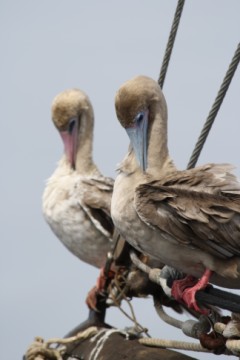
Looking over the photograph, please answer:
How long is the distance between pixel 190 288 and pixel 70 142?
5138 mm

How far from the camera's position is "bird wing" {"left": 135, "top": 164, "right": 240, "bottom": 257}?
6863 mm

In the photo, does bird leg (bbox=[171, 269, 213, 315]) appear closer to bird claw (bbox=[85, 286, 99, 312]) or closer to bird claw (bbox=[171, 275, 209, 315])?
bird claw (bbox=[171, 275, 209, 315])

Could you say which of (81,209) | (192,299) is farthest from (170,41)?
(81,209)

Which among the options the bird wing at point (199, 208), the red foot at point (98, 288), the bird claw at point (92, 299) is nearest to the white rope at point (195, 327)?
the bird wing at point (199, 208)

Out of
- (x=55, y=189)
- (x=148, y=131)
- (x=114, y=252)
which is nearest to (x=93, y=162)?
(x=55, y=189)

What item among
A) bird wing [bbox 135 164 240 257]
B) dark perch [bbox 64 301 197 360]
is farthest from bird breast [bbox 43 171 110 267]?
bird wing [bbox 135 164 240 257]

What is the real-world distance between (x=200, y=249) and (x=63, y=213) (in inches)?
159

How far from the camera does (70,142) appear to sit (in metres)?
12.1

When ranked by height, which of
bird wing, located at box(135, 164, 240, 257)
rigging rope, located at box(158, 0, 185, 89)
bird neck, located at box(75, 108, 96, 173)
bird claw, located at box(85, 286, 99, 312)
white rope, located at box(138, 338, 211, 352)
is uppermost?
rigging rope, located at box(158, 0, 185, 89)

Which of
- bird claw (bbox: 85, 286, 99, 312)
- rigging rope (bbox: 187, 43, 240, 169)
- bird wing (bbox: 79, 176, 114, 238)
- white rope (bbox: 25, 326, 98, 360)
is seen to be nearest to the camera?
rigging rope (bbox: 187, 43, 240, 169)

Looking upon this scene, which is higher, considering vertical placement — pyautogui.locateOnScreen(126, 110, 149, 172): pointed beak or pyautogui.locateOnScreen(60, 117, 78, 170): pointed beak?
pyautogui.locateOnScreen(126, 110, 149, 172): pointed beak

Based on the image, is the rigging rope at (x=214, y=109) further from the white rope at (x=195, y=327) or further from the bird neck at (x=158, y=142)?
the white rope at (x=195, y=327)

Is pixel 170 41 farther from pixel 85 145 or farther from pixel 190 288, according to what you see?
pixel 85 145

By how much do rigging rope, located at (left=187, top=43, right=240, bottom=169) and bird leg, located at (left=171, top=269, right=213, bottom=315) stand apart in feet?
2.65
